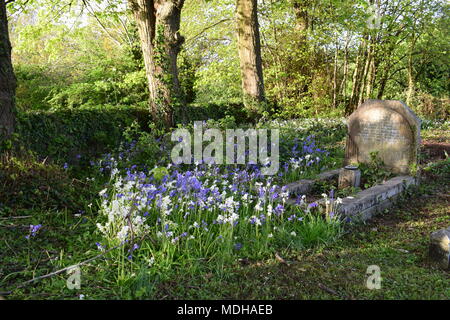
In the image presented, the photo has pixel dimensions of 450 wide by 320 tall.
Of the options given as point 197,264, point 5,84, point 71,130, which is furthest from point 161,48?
point 197,264

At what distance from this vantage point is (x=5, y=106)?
4.90 m

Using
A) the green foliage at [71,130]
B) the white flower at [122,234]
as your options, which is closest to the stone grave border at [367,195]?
the white flower at [122,234]

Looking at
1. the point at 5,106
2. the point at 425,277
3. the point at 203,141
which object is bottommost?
the point at 425,277

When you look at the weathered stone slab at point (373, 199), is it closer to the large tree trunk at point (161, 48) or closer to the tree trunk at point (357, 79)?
the large tree trunk at point (161, 48)

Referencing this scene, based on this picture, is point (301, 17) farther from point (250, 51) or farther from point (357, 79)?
point (250, 51)

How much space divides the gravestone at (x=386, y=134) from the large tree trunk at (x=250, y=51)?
15.9 feet

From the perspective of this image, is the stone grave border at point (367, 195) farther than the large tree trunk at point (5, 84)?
No

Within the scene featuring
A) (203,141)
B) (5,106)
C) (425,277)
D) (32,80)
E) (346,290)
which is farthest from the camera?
(32,80)

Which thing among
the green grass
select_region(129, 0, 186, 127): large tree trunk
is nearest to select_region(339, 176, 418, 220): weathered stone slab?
the green grass

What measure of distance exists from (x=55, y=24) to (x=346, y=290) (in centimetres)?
1331

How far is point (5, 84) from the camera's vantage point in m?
4.89

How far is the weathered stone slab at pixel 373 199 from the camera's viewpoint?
4672 mm

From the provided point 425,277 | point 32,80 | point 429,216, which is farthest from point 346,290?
point 32,80
